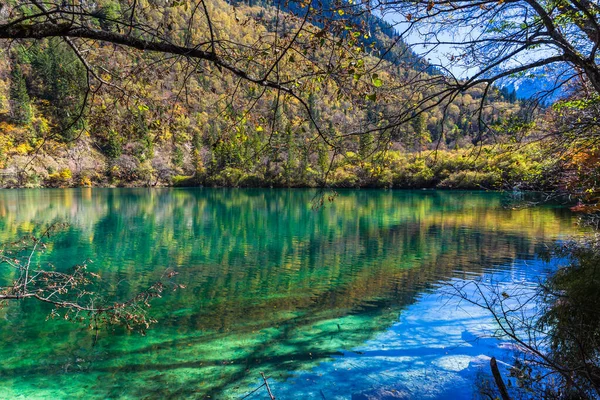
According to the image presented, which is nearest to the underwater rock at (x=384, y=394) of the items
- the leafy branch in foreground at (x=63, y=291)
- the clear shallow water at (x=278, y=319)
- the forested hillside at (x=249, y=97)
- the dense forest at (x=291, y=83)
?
the clear shallow water at (x=278, y=319)

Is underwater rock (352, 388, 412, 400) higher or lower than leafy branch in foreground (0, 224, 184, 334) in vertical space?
lower

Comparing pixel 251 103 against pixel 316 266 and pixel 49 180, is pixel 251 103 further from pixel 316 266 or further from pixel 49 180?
pixel 49 180

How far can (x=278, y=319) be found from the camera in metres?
10.2

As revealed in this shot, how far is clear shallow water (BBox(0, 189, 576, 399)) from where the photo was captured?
6957mm

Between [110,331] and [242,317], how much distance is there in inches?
126

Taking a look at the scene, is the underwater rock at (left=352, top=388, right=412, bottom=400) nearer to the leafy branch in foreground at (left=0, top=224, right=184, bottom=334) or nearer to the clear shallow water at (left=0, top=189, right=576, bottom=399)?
the clear shallow water at (left=0, top=189, right=576, bottom=399)

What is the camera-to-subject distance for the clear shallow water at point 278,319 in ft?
22.8

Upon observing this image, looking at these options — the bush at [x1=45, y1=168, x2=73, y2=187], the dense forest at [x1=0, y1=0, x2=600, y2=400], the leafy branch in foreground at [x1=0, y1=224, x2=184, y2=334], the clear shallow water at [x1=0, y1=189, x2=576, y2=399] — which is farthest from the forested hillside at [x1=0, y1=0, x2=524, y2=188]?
the bush at [x1=45, y1=168, x2=73, y2=187]

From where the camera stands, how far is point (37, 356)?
7.88m

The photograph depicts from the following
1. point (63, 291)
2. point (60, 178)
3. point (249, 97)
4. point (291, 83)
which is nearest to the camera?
point (291, 83)

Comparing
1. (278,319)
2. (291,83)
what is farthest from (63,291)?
(278,319)

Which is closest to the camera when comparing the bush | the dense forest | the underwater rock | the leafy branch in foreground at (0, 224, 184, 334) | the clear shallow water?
the dense forest

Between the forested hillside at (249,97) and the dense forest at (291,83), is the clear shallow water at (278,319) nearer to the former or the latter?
the dense forest at (291,83)

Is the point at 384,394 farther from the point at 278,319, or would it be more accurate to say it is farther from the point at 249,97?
the point at 249,97
